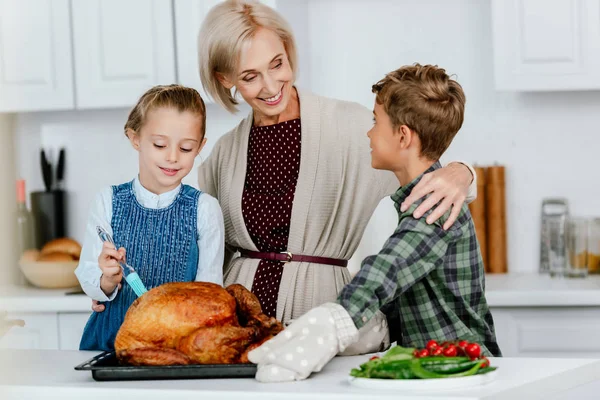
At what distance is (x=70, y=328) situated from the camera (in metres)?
2.72

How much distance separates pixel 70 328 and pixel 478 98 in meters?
1.56

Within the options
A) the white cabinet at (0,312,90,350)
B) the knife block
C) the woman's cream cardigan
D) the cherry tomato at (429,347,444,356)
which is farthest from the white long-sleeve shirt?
the knife block

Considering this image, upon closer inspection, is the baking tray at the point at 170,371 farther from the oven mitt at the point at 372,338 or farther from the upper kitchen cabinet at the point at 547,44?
the upper kitchen cabinet at the point at 547,44

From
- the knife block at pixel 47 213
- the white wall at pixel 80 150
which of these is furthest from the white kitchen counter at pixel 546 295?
the knife block at pixel 47 213

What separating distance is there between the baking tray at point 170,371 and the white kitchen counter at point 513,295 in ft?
3.80

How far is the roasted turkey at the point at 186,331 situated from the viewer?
1.17 meters

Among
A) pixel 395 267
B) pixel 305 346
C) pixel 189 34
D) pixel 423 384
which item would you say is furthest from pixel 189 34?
pixel 423 384

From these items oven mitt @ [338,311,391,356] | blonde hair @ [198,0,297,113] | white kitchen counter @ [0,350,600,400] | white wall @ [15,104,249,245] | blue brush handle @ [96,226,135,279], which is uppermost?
blonde hair @ [198,0,297,113]

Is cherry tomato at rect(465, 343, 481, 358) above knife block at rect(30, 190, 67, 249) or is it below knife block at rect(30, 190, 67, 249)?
below

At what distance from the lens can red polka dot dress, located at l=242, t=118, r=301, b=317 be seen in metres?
1.71

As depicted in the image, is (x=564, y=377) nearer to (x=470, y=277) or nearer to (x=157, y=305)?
(x=470, y=277)

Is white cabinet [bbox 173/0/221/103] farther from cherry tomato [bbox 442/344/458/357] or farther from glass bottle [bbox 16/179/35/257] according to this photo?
cherry tomato [bbox 442/344/458/357]

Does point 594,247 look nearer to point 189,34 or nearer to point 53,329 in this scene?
point 189,34

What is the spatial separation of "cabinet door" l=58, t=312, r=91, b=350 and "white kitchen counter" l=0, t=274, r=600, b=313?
24 mm
